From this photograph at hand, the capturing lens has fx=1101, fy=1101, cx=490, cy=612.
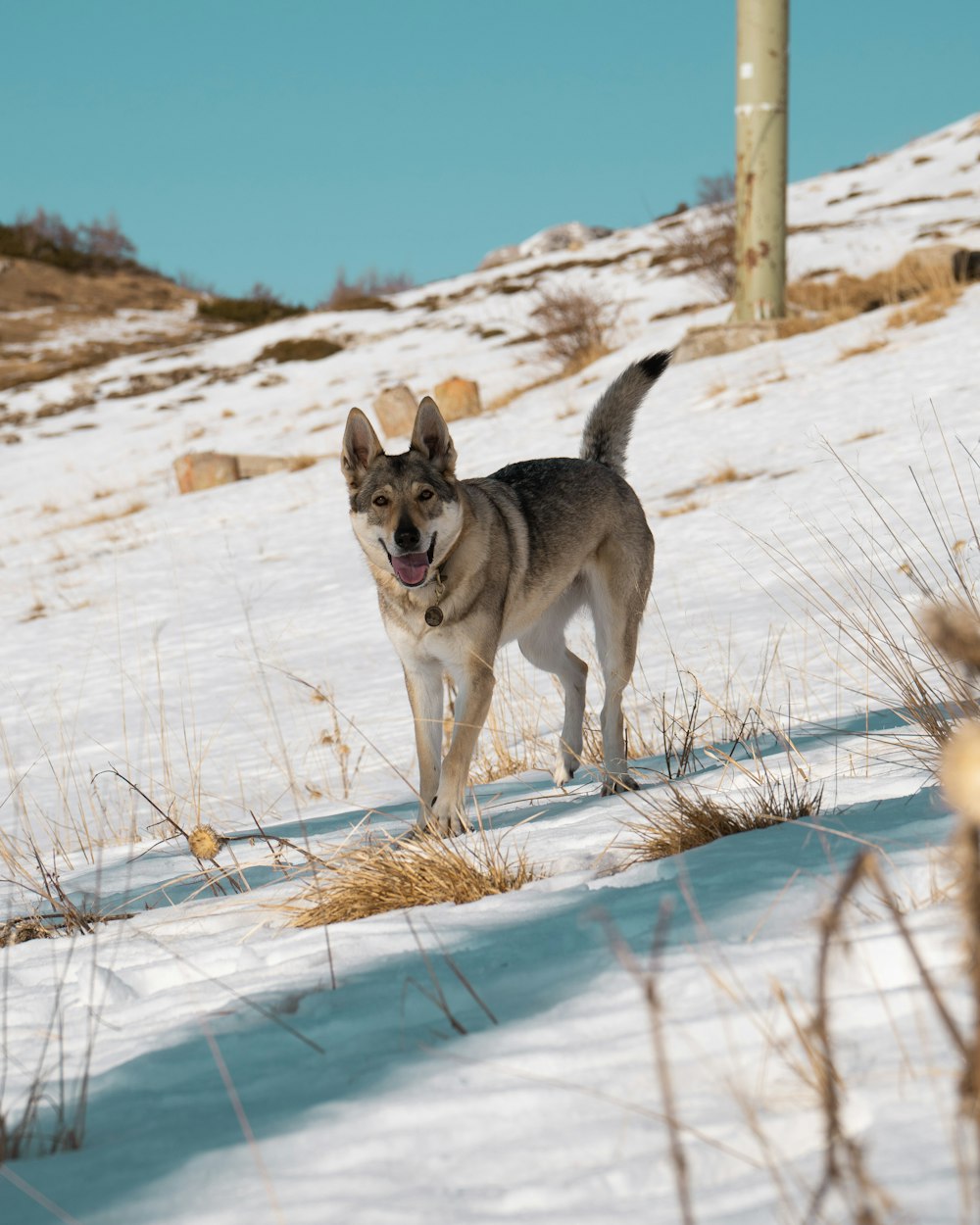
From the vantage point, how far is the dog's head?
4.30 metres

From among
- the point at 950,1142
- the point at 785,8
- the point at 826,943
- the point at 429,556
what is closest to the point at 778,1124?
the point at 950,1142

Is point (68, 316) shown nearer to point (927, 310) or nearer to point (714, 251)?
point (714, 251)

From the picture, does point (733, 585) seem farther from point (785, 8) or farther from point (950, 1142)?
point (785, 8)

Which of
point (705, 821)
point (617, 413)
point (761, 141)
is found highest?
point (761, 141)

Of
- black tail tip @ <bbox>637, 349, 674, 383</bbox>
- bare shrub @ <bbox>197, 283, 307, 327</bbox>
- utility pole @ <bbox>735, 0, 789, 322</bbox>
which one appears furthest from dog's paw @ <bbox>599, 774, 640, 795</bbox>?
bare shrub @ <bbox>197, 283, 307, 327</bbox>

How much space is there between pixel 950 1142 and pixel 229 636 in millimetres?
8371

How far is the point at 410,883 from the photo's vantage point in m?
2.84

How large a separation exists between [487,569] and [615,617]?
0.89 meters

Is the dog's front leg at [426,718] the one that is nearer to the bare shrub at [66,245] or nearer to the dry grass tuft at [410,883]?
the dry grass tuft at [410,883]

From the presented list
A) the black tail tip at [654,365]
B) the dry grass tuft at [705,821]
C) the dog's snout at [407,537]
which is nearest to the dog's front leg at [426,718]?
the dog's snout at [407,537]

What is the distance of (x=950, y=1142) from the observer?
4.16 ft

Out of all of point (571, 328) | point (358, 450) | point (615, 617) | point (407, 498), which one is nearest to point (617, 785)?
point (615, 617)

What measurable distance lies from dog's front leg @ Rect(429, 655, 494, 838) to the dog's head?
0.44 metres

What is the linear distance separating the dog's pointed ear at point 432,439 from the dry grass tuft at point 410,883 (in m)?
2.18
